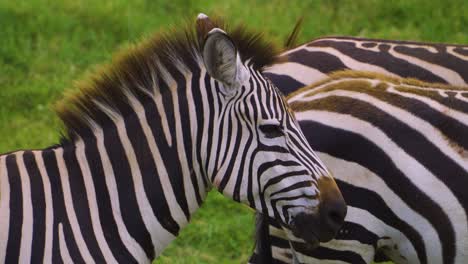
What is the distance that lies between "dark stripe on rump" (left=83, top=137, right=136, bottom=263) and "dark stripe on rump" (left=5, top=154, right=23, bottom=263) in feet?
1.08

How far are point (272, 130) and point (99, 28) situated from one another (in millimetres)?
5778

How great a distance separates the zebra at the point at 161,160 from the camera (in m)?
4.23

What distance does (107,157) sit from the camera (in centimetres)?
439

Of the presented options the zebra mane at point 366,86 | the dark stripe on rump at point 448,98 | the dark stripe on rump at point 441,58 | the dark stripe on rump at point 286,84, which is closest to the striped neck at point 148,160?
the zebra mane at point 366,86

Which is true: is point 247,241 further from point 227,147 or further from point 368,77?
point 227,147

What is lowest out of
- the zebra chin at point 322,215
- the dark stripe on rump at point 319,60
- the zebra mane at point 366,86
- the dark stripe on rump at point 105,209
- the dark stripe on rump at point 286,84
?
the zebra chin at point 322,215

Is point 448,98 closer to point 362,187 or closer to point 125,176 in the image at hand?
point 362,187

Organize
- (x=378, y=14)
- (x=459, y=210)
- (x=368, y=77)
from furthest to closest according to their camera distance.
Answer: (x=378, y=14) → (x=368, y=77) → (x=459, y=210)

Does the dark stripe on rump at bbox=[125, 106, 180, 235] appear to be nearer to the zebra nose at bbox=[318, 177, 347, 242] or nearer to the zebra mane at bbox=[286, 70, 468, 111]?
the zebra nose at bbox=[318, 177, 347, 242]

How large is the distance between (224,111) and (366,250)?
1.07 meters

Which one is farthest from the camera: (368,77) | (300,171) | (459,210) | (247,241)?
(247,241)

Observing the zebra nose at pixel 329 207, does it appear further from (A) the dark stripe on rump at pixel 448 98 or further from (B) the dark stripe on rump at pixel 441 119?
(A) the dark stripe on rump at pixel 448 98

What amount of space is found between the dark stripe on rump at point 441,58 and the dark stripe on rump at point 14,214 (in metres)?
2.70

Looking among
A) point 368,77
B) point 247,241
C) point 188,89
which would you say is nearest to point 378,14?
point 247,241
